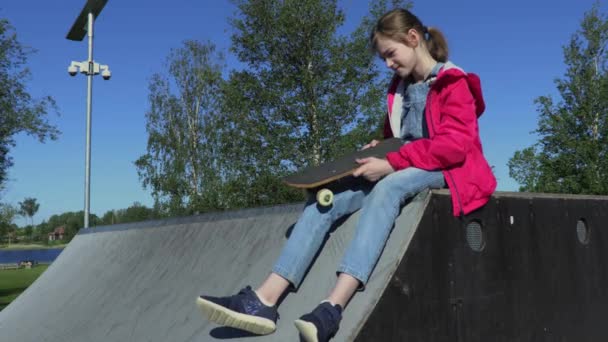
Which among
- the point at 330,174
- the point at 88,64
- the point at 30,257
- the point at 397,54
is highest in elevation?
the point at 88,64

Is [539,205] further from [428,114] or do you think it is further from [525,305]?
[428,114]

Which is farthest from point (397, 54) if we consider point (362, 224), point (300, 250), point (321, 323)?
point (321, 323)

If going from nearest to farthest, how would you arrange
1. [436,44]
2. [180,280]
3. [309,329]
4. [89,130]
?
[309,329]
[436,44]
[180,280]
[89,130]

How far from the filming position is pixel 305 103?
1791cm

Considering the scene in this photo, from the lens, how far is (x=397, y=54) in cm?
286

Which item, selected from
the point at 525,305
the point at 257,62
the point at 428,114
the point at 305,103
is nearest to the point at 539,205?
the point at 525,305

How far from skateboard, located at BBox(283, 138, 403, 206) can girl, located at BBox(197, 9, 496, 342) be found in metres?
0.07

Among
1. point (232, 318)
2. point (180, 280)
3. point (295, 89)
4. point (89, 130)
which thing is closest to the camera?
point (232, 318)

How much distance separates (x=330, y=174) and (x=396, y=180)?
0.32m

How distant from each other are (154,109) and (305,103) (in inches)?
442

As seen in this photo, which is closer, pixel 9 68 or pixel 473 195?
pixel 473 195

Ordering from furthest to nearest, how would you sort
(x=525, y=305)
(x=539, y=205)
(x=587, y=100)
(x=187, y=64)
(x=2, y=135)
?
(x=187, y=64) < (x=587, y=100) < (x=2, y=135) < (x=539, y=205) < (x=525, y=305)

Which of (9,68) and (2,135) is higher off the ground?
(9,68)

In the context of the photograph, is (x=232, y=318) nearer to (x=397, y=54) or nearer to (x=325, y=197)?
(x=325, y=197)
